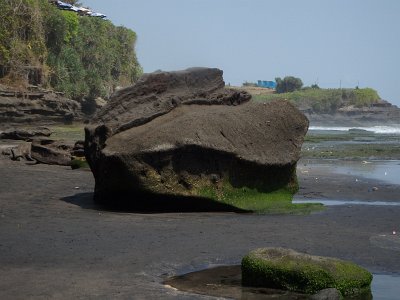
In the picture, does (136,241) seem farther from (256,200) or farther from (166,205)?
(256,200)

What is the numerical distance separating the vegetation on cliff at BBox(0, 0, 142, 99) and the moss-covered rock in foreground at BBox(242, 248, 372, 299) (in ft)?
118

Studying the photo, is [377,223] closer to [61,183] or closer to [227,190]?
[227,190]

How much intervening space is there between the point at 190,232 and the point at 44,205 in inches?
136

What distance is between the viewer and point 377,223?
11.1 metres

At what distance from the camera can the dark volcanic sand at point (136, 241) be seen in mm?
6969

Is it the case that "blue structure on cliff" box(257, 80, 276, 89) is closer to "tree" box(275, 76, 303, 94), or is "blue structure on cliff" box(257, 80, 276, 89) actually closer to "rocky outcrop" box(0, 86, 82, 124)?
"tree" box(275, 76, 303, 94)

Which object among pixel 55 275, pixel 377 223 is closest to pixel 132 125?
pixel 377 223

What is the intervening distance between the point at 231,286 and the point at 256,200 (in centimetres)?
565

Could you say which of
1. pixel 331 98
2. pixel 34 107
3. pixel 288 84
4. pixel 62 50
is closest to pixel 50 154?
pixel 34 107

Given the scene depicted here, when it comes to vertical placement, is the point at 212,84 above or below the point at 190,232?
above

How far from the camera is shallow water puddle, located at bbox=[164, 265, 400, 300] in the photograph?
21.9ft

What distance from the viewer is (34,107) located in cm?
3912

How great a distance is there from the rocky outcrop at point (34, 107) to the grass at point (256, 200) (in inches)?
1037

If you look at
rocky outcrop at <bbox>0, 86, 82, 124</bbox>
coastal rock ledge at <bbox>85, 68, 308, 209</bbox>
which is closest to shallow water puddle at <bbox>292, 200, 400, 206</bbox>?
coastal rock ledge at <bbox>85, 68, 308, 209</bbox>
